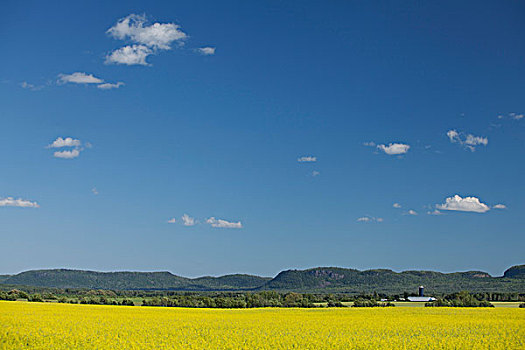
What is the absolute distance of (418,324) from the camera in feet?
138

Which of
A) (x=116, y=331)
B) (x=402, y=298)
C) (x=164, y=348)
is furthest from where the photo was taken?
(x=402, y=298)

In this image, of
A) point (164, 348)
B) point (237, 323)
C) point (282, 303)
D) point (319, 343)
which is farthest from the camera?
point (282, 303)

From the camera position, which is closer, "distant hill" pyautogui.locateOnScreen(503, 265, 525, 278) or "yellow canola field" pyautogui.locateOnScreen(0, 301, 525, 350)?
"yellow canola field" pyautogui.locateOnScreen(0, 301, 525, 350)

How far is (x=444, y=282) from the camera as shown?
19538 centimetres

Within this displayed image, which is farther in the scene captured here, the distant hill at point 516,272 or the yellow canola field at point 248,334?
the distant hill at point 516,272

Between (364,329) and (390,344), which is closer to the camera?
(390,344)

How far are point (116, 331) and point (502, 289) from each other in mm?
144690

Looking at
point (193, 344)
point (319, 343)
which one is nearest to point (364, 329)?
point (319, 343)

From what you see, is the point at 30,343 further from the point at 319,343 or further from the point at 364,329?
the point at 364,329

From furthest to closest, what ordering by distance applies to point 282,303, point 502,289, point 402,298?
point 502,289 → point 402,298 → point 282,303

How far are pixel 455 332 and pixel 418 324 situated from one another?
18.2 ft

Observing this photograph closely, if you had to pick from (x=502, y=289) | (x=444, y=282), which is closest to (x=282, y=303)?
(x=502, y=289)

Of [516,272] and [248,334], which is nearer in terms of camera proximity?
[248,334]

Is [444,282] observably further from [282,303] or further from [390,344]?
[390,344]
